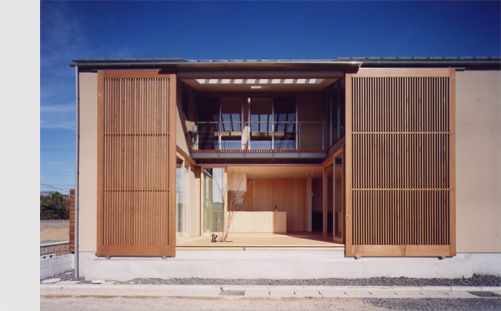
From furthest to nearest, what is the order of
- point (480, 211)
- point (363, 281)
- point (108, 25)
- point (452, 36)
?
1. point (108, 25)
2. point (452, 36)
3. point (480, 211)
4. point (363, 281)

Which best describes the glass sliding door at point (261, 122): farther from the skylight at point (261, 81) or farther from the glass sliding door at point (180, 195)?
the glass sliding door at point (180, 195)

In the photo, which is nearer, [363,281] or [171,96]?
[363,281]

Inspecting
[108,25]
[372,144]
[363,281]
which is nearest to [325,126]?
[372,144]

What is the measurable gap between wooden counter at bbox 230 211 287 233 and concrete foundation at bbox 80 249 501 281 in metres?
4.48

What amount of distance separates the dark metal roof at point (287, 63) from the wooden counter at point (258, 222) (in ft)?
20.2

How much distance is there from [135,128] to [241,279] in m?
4.66

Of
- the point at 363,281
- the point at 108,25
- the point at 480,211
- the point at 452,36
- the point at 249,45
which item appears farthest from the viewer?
the point at 249,45

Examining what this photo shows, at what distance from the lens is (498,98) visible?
912cm

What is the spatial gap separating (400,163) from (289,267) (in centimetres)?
386

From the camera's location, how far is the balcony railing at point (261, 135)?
40.6 ft

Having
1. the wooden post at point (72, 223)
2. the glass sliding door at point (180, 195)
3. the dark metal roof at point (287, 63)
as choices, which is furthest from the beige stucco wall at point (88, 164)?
the glass sliding door at point (180, 195)

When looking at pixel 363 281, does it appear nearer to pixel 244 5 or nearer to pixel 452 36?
pixel 452 36

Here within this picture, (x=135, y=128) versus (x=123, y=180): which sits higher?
(x=135, y=128)

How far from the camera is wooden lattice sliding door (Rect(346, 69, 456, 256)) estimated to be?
8.80 metres
